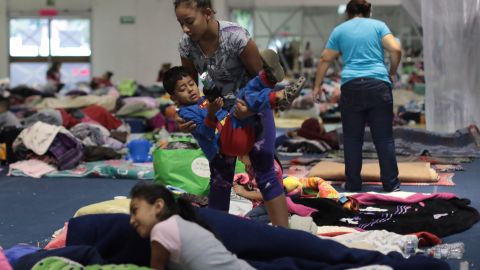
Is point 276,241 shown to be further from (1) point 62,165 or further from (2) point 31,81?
(2) point 31,81

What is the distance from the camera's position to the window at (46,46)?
19906mm

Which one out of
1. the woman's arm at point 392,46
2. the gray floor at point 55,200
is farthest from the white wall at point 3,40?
the woman's arm at point 392,46

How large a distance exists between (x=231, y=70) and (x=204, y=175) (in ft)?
6.11

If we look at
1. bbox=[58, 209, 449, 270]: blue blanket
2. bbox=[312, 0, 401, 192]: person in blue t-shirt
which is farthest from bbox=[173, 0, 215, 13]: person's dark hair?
bbox=[312, 0, 401, 192]: person in blue t-shirt

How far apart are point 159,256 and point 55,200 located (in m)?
3.17

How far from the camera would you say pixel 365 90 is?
584 centimetres

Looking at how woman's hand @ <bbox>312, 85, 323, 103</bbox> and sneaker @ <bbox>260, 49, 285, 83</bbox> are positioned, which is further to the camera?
woman's hand @ <bbox>312, 85, 323, 103</bbox>

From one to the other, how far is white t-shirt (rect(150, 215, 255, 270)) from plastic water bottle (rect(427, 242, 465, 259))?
1.39 meters

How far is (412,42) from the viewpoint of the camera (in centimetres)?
1802

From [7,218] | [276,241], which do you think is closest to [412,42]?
[7,218]

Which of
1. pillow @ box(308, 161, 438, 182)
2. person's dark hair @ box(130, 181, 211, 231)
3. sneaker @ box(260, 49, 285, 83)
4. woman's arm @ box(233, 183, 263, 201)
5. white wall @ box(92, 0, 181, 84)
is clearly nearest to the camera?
person's dark hair @ box(130, 181, 211, 231)

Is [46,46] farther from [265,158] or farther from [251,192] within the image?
[265,158]

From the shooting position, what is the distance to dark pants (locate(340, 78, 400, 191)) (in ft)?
19.2

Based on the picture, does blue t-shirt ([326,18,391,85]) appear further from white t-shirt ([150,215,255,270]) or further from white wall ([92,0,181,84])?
white wall ([92,0,181,84])
